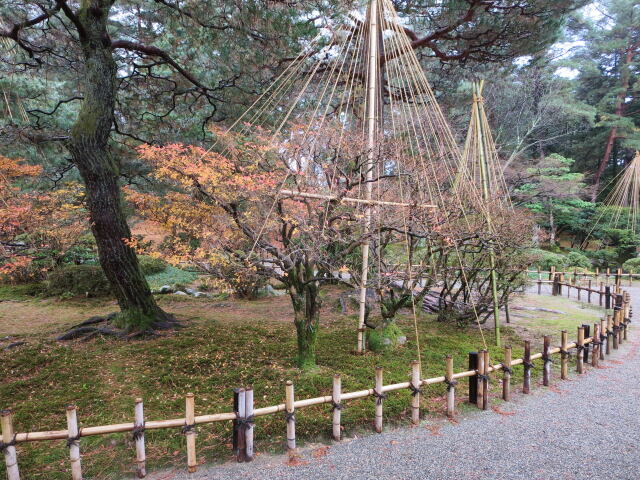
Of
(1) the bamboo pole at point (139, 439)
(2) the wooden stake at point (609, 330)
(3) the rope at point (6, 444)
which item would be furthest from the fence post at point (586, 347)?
(3) the rope at point (6, 444)

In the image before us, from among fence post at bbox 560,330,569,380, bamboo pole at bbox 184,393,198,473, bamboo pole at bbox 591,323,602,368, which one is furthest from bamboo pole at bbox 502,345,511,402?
bamboo pole at bbox 184,393,198,473

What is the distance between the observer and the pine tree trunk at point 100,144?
5004 mm

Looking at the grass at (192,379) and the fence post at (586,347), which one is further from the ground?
the fence post at (586,347)

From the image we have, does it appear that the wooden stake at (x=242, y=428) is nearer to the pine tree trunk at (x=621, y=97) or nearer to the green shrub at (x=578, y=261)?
the green shrub at (x=578, y=261)

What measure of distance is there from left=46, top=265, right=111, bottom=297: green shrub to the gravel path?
795cm

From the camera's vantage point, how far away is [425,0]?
251 inches

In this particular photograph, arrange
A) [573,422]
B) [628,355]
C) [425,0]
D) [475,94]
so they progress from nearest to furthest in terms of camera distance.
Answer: [573,422] < [628,355] < [475,94] < [425,0]

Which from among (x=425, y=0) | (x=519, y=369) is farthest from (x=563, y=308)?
(x=425, y=0)

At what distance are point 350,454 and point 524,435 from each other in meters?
1.50

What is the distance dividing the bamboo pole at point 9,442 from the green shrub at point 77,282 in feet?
24.9

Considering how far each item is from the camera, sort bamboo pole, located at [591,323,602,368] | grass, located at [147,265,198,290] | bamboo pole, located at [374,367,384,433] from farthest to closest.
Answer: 1. grass, located at [147,265,198,290]
2. bamboo pole, located at [591,323,602,368]
3. bamboo pole, located at [374,367,384,433]

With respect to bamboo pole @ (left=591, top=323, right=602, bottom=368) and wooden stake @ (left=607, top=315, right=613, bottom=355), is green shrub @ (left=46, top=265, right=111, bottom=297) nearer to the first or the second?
bamboo pole @ (left=591, top=323, right=602, bottom=368)

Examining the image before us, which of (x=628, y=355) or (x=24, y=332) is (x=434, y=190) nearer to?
(x=628, y=355)

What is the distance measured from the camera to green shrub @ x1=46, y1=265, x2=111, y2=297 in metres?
8.84
